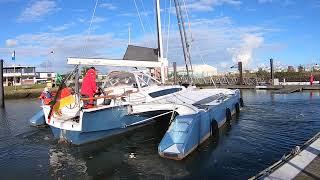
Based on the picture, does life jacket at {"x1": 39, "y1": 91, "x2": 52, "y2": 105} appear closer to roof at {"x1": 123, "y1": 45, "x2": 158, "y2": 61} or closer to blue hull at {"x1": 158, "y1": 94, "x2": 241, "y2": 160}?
roof at {"x1": 123, "y1": 45, "x2": 158, "y2": 61}

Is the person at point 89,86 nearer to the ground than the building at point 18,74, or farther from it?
nearer to the ground

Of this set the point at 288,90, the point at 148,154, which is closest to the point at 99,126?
the point at 148,154

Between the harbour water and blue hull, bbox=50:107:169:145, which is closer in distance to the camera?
the harbour water

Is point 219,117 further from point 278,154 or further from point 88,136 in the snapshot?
point 88,136

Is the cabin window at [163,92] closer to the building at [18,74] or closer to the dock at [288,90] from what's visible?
the dock at [288,90]

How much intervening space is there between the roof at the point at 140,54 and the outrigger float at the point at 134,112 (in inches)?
2.1

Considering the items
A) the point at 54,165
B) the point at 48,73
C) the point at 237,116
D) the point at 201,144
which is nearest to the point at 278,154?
the point at 201,144

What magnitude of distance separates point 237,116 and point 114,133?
10.0 meters

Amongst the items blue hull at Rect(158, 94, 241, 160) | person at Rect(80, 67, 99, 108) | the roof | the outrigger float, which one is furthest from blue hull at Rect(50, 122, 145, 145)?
the roof

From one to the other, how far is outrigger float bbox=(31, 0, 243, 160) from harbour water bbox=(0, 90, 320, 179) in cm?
50

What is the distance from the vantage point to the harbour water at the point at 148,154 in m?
11.6

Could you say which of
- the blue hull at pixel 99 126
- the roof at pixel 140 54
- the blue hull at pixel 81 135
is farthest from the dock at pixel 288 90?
the blue hull at pixel 81 135

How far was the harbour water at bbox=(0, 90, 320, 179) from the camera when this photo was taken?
11.6m

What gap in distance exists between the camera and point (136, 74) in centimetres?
1833
